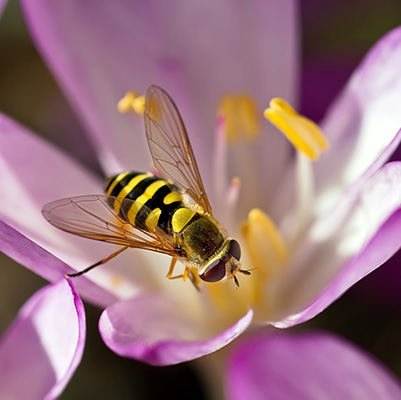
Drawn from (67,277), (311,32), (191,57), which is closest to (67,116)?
(191,57)

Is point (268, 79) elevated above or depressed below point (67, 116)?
above

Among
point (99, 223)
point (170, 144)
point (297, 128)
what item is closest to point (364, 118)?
point (297, 128)

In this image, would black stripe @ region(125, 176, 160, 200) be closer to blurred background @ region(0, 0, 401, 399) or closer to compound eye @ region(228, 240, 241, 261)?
compound eye @ region(228, 240, 241, 261)

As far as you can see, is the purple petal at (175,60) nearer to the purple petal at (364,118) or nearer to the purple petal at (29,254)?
the purple petal at (364,118)

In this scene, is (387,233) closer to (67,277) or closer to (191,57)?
(67,277)

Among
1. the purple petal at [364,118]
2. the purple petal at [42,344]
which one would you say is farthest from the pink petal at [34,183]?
the purple petal at [364,118]

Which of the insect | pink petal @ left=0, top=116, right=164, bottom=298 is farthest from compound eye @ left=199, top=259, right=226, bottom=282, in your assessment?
pink petal @ left=0, top=116, right=164, bottom=298
